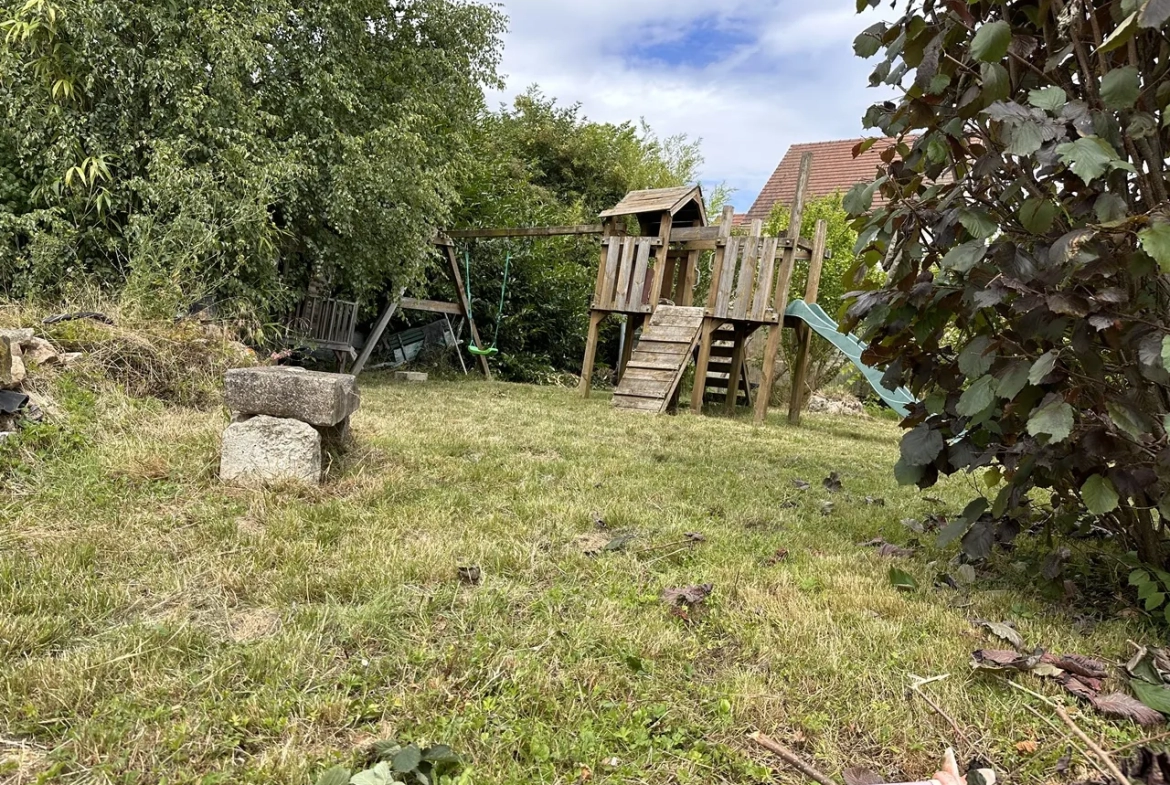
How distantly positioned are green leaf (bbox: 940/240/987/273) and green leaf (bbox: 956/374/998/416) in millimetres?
341

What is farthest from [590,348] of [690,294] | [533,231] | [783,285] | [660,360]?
[783,285]

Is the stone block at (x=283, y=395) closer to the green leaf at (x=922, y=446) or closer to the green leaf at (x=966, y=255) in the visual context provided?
the green leaf at (x=922, y=446)

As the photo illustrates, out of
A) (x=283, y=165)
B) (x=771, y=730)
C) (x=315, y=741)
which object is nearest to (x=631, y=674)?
(x=771, y=730)

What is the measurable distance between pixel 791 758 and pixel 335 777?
886mm

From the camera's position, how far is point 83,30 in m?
5.79

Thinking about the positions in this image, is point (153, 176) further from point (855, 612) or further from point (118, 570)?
point (855, 612)

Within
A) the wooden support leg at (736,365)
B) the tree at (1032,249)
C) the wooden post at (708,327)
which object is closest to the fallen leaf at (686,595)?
the tree at (1032,249)

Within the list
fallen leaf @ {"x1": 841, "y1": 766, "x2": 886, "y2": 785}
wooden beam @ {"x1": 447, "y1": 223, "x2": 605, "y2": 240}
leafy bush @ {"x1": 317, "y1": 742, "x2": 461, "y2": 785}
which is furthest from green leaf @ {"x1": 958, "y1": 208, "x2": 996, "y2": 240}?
wooden beam @ {"x1": 447, "y1": 223, "x2": 605, "y2": 240}

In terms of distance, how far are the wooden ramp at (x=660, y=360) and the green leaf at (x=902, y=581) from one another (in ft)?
17.1

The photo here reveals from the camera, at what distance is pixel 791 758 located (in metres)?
1.36

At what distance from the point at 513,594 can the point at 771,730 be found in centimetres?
92

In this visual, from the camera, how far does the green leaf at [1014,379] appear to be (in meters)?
1.88

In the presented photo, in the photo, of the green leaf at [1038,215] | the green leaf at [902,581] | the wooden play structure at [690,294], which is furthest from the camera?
the wooden play structure at [690,294]

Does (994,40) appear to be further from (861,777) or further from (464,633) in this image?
(464,633)
